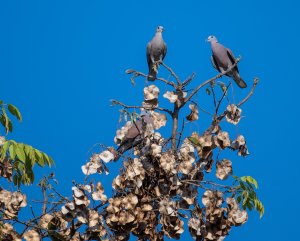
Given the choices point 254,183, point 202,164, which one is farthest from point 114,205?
point 254,183

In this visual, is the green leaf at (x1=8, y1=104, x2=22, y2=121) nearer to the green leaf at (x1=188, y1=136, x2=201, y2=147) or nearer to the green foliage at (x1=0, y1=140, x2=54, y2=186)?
the green foliage at (x1=0, y1=140, x2=54, y2=186)

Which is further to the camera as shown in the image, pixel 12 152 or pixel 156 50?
pixel 156 50

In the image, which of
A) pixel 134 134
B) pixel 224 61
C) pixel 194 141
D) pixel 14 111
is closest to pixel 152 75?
pixel 224 61

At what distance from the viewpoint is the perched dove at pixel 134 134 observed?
209 inches

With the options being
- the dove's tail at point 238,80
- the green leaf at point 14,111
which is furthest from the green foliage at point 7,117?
the dove's tail at point 238,80

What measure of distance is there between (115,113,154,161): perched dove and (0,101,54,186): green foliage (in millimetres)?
567

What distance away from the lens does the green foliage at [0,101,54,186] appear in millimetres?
5121

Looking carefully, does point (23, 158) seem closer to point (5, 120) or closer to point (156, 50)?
point (5, 120)

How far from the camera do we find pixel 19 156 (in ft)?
16.7

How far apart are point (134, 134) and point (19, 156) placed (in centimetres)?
90

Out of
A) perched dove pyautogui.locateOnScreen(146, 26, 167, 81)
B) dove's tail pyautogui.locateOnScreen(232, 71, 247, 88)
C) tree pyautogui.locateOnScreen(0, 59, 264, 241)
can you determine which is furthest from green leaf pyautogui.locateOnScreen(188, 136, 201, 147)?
perched dove pyautogui.locateOnScreen(146, 26, 167, 81)

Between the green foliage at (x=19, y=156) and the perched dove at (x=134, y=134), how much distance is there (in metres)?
0.57

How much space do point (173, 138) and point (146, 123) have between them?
23 cm

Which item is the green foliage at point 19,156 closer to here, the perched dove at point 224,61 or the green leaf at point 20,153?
the green leaf at point 20,153
